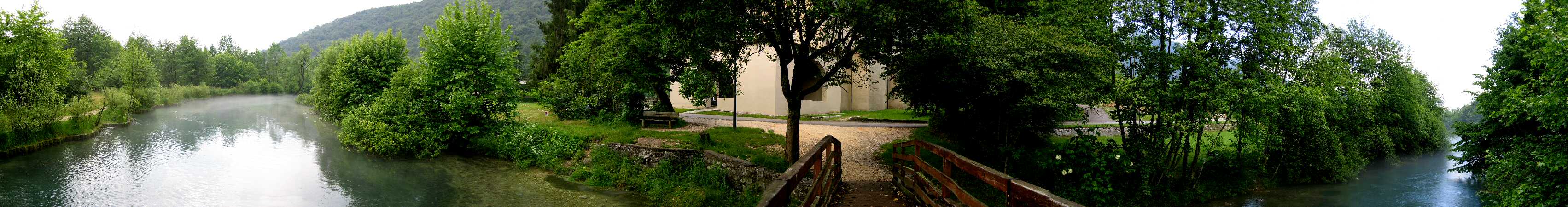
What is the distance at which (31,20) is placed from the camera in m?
21.9

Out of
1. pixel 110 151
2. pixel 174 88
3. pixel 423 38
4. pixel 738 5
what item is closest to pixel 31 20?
pixel 110 151

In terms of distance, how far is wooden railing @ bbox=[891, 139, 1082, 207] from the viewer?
3.97m

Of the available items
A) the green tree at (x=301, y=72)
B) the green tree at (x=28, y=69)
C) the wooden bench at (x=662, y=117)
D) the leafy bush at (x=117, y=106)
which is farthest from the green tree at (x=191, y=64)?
the wooden bench at (x=662, y=117)

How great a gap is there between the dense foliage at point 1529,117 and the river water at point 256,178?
49.3 feet

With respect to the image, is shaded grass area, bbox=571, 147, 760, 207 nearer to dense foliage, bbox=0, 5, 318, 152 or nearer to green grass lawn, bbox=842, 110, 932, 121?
green grass lawn, bbox=842, 110, 932, 121

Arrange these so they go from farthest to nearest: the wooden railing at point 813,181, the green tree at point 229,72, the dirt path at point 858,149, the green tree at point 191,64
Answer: the green tree at point 229,72 → the green tree at point 191,64 → the dirt path at point 858,149 → the wooden railing at point 813,181

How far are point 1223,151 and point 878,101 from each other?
17.4 metres

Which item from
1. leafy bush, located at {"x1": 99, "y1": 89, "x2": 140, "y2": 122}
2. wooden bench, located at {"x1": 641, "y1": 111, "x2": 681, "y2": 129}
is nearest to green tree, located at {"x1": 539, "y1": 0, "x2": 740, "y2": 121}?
wooden bench, located at {"x1": 641, "y1": 111, "x2": 681, "y2": 129}

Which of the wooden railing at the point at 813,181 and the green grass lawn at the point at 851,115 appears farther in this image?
the green grass lawn at the point at 851,115

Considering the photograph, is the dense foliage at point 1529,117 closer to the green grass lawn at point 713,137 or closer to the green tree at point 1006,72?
the green tree at point 1006,72

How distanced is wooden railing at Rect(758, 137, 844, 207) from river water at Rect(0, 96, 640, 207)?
6.61 meters

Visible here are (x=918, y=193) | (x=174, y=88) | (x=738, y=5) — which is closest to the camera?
(x=918, y=193)

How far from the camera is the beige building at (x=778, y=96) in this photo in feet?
92.6

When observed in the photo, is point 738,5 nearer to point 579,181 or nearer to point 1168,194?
point 579,181
